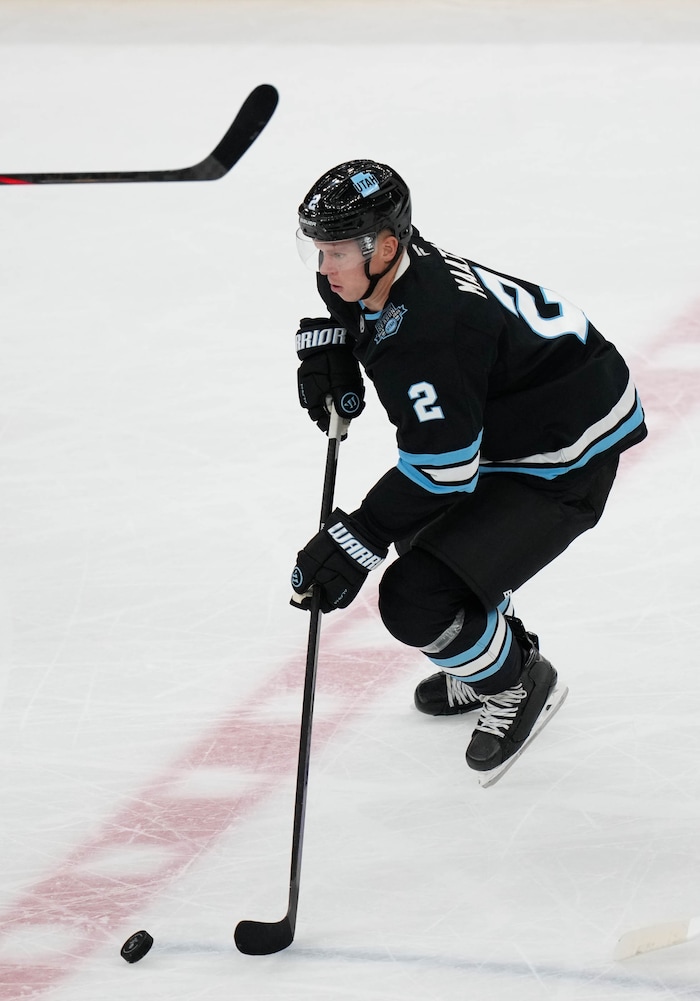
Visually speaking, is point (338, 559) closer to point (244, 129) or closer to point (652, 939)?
point (652, 939)

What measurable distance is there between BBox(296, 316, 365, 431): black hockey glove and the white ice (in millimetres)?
594

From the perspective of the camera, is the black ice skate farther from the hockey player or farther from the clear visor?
the clear visor

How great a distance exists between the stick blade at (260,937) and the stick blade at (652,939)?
52 centimetres

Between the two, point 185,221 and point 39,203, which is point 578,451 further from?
point 39,203

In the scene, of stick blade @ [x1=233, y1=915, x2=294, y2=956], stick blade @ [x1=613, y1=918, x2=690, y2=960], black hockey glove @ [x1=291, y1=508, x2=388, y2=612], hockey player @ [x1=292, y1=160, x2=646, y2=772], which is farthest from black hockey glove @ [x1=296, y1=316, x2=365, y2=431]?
stick blade @ [x1=613, y1=918, x2=690, y2=960]

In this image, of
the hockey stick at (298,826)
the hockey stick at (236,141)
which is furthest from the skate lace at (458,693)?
the hockey stick at (236,141)

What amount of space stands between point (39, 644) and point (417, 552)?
0.98 metres

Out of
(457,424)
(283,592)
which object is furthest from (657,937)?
(283,592)

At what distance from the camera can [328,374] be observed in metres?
2.49

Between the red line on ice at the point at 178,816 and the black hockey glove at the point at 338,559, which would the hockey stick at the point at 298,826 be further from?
the red line on ice at the point at 178,816

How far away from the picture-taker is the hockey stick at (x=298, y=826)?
2.06m

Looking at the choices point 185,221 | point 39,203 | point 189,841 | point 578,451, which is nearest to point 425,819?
point 189,841

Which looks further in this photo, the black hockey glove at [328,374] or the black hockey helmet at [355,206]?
the black hockey glove at [328,374]

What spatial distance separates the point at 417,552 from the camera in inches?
92.3
